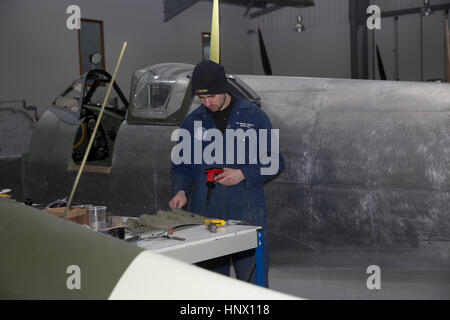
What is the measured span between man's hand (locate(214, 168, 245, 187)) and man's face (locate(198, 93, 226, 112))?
0.47 metres

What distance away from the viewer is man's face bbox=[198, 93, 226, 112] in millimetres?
3705

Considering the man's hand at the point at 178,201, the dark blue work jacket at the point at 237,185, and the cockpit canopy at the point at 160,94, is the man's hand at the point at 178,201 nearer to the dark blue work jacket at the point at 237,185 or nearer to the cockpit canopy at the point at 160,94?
the dark blue work jacket at the point at 237,185

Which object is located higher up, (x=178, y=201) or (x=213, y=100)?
(x=213, y=100)

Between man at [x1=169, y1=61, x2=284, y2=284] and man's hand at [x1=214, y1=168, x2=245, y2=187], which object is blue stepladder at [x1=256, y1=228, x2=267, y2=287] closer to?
man at [x1=169, y1=61, x2=284, y2=284]

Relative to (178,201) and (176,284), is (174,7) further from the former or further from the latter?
(176,284)

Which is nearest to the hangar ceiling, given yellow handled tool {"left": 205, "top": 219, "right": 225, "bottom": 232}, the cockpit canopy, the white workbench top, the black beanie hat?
the cockpit canopy

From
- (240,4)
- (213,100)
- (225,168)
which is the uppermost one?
(240,4)

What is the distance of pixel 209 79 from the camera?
11.8ft

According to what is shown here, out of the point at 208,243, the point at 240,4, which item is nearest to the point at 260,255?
the point at 208,243

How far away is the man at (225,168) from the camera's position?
3.64 metres

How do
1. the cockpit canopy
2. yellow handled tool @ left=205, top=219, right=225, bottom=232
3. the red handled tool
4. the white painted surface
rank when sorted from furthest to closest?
the cockpit canopy → the red handled tool → yellow handled tool @ left=205, top=219, right=225, bottom=232 → the white painted surface

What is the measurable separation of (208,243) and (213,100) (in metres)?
1.26

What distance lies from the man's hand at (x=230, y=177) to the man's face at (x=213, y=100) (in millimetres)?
472

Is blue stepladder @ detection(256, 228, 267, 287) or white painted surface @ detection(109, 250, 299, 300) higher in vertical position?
white painted surface @ detection(109, 250, 299, 300)
